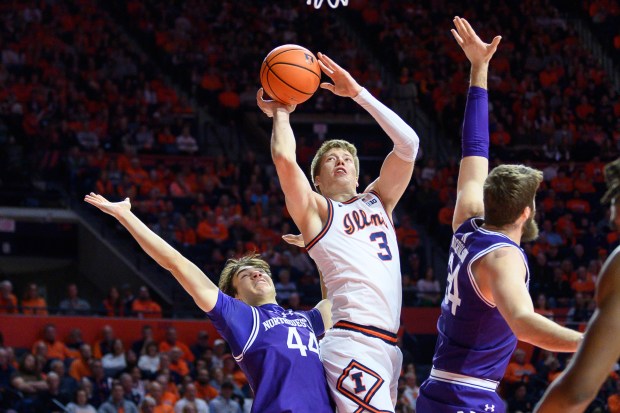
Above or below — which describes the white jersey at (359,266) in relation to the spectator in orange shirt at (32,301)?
above

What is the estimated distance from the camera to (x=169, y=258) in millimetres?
5027

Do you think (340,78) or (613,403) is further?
(613,403)

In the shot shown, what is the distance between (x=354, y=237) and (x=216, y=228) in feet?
35.6

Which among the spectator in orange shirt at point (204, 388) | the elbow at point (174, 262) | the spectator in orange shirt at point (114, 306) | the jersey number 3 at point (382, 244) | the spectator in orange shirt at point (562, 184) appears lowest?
the spectator in orange shirt at point (204, 388)

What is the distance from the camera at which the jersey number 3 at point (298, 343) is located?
205 inches

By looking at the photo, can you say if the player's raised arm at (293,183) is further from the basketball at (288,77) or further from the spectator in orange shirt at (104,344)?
the spectator in orange shirt at (104,344)

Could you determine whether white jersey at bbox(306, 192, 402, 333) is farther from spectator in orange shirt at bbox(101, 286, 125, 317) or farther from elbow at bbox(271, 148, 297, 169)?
spectator in orange shirt at bbox(101, 286, 125, 317)

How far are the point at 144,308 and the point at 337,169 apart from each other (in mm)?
9041

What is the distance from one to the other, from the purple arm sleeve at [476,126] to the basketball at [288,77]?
0.88 m

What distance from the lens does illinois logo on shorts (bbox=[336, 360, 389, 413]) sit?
16.2 feet

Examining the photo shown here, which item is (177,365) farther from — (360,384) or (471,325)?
(471,325)

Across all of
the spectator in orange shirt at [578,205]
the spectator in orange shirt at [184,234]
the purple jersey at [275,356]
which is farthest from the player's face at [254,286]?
the spectator in orange shirt at [578,205]

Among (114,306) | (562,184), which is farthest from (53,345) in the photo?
(562,184)

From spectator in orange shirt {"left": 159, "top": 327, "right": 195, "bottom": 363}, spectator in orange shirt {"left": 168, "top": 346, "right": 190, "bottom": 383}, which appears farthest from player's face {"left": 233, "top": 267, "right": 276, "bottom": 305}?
spectator in orange shirt {"left": 159, "top": 327, "right": 195, "bottom": 363}
